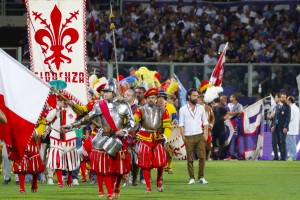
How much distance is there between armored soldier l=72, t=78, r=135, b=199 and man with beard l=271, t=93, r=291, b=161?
18.6 metres

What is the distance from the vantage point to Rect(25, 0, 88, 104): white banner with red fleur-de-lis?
2405cm

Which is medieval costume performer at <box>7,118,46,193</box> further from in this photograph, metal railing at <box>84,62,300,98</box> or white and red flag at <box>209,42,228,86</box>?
metal railing at <box>84,62,300,98</box>

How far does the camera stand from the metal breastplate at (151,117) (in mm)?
25375

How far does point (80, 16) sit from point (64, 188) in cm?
436

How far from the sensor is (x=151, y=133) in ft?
83.6

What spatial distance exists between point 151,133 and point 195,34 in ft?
71.1

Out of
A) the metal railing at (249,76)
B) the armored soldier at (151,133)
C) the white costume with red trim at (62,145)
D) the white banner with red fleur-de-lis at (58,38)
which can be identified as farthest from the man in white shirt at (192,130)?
the metal railing at (249,76)

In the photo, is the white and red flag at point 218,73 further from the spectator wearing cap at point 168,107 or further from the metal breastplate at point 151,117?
the metal breastplate at point 151,117

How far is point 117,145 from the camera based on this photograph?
22703 millimetres

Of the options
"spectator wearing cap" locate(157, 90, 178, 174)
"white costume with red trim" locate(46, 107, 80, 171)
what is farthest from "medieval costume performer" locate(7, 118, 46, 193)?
"spectator wearing cap" locate(157, 90, 178, 174)

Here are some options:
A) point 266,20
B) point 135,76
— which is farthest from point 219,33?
point 135,76

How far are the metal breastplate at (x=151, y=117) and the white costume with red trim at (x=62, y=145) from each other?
2.84 meters

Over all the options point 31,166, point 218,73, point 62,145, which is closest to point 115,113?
point 31,166

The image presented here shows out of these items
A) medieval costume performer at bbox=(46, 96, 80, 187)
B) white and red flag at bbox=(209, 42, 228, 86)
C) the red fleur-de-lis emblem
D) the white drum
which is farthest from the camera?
white and red flag at bbox=(209, 42, 228, 86)
